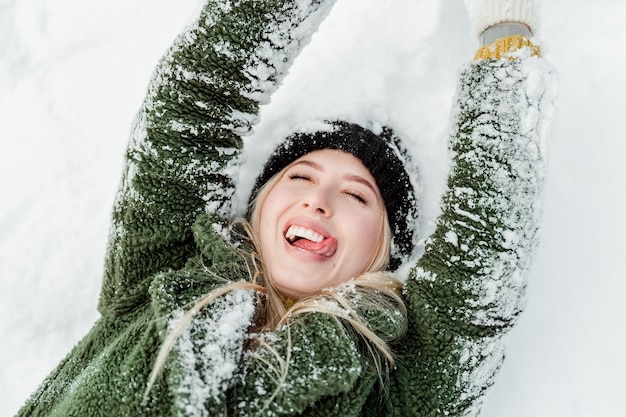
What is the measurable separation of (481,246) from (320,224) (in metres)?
0.33

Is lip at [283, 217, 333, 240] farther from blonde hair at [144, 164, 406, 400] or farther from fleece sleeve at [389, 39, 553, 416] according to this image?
fleece sleeve at [389, 39, 553, 416]

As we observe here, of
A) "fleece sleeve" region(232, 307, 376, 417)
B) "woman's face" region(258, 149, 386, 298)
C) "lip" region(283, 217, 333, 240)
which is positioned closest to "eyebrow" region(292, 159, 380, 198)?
"woman's face" region(258, 149, 386, 298)

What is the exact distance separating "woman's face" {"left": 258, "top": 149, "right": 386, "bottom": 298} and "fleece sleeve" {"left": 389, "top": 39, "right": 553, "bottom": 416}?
0.17 m

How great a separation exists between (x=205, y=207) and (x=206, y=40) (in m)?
0.36

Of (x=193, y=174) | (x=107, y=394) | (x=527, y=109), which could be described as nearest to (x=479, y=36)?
(x=527, y=109)

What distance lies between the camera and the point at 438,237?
117 cm

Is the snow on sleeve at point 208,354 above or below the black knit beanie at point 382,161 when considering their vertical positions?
below

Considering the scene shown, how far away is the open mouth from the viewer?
1.21 m

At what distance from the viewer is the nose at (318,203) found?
1218 mm

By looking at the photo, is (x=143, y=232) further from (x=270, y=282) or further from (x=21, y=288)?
(x=21, y=288)

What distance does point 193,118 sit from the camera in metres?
1.22

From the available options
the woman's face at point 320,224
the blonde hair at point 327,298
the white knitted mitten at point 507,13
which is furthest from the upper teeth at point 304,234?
the white knitted mitten at point 507,13

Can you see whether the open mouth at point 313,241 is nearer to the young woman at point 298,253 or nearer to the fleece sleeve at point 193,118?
the young woman at point 298,253

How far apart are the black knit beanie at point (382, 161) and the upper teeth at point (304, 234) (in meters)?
0.22
